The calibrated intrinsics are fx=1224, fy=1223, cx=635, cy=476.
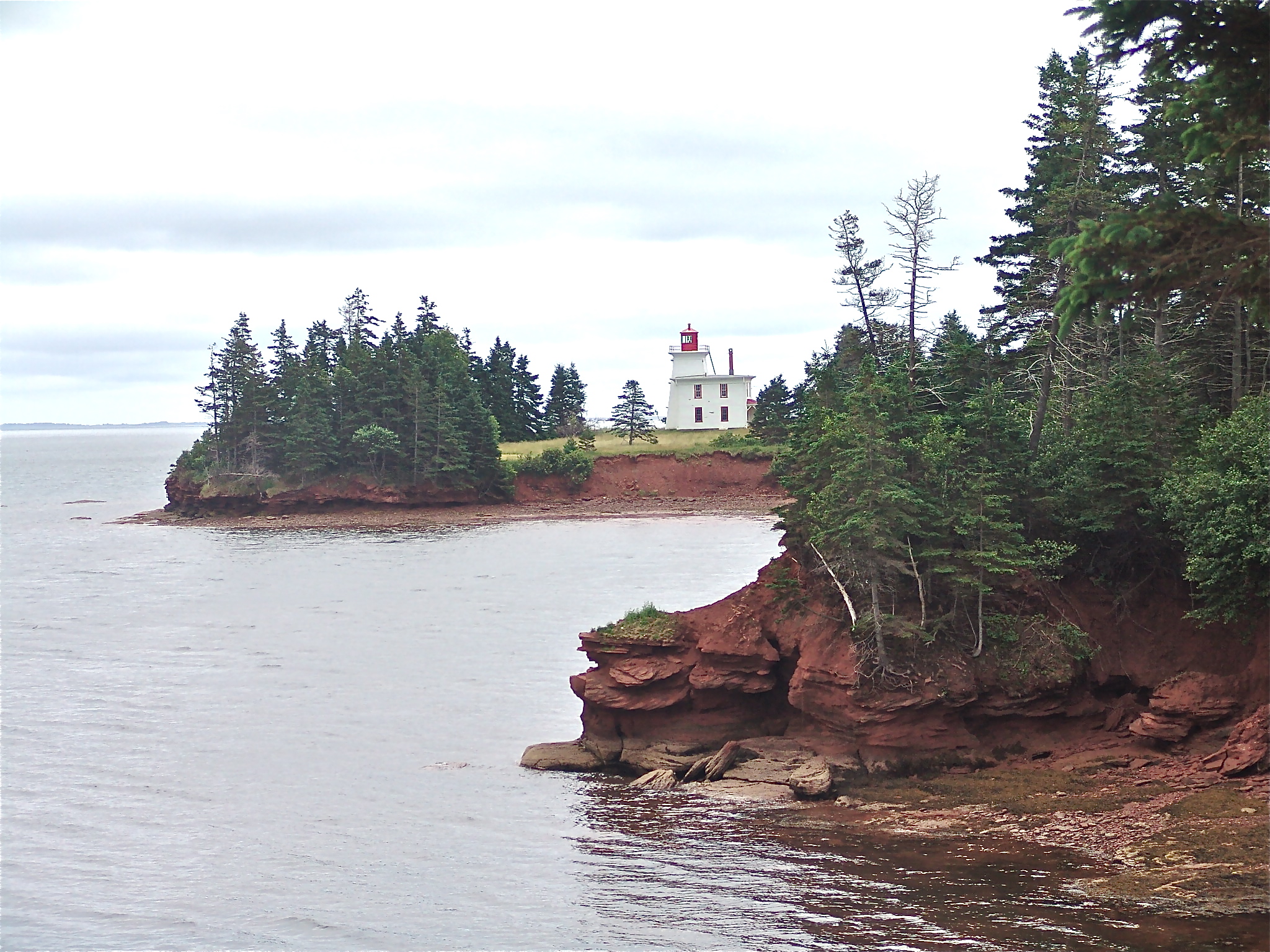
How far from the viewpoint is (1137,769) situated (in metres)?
21.7

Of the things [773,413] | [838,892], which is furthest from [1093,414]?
[773,413]

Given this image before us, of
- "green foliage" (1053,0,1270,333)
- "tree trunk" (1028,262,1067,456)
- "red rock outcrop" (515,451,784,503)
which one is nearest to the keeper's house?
"red rock outcrop" (515,451,784,503)

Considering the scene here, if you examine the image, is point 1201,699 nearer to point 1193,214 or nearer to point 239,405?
point 1193,214

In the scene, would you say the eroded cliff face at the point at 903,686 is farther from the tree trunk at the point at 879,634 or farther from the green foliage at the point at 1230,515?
the green foliage at the point at 1230,515

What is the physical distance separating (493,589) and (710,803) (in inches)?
1056

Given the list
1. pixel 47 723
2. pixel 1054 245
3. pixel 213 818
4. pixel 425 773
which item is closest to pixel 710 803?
pixel 425 773

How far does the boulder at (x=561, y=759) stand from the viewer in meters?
26.2

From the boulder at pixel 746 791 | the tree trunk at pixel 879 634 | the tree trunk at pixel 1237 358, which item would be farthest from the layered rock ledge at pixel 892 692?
the tree trunk at pixel 1237 358

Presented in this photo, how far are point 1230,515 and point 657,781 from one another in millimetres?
11715

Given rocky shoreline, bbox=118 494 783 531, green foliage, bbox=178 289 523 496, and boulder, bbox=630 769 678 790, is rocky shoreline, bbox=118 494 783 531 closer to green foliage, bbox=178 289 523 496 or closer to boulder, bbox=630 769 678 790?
green foliage, bbox=178 289 523 496

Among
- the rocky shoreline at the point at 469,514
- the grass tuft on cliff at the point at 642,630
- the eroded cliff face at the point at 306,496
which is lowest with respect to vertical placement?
the grass tuft on cliff at the point at 642,630

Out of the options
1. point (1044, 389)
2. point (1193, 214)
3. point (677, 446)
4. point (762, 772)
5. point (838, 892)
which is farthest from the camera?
point (677, 446)

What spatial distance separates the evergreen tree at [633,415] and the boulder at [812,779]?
65.7 m

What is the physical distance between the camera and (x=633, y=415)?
90500 mm
